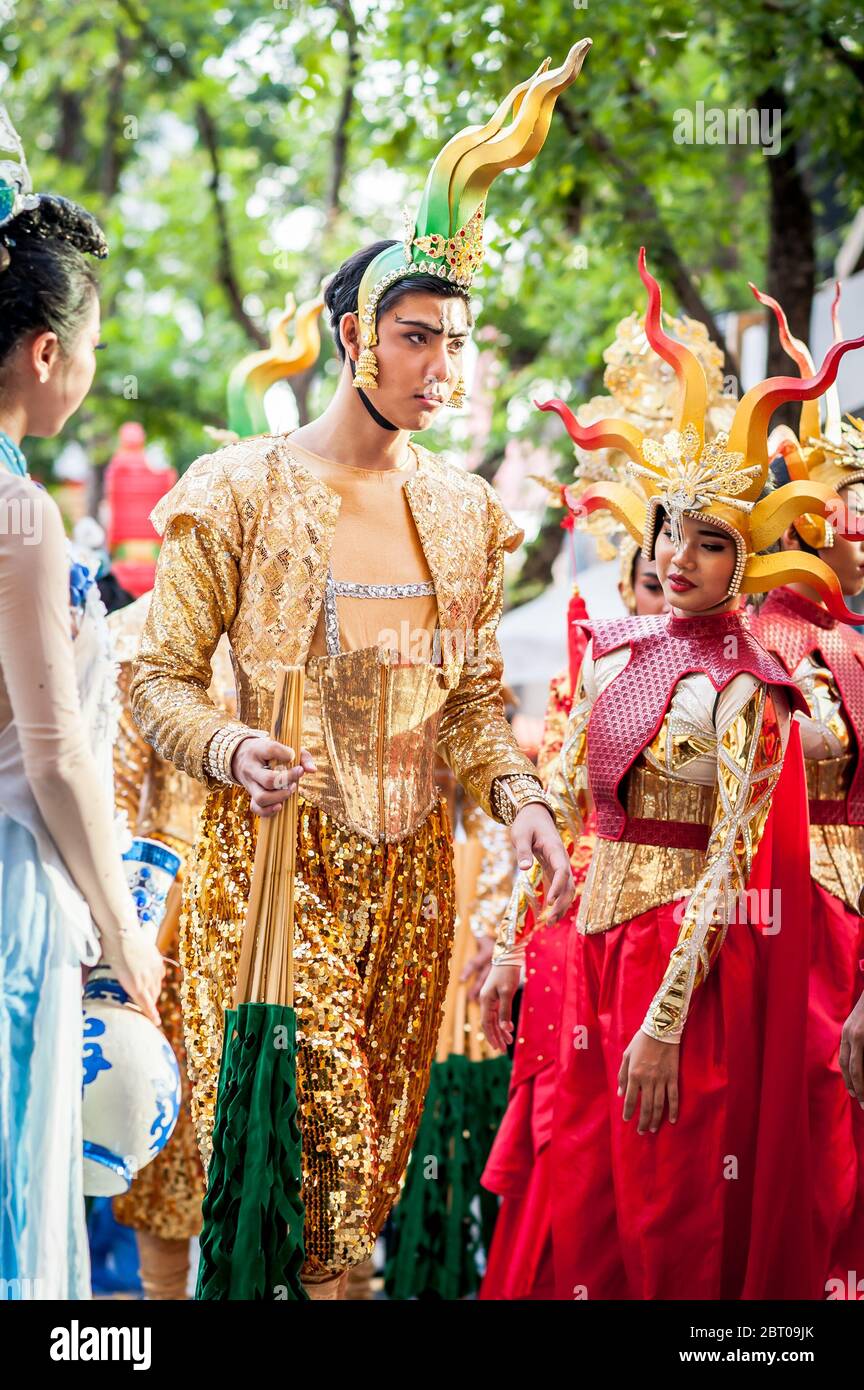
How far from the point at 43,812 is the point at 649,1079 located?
146 centimetres

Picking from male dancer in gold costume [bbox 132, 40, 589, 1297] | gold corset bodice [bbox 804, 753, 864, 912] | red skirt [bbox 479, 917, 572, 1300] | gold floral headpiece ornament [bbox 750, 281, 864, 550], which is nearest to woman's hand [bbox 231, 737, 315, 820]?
male dancer in gold costume [bbox 132, 40, 589, 1297]

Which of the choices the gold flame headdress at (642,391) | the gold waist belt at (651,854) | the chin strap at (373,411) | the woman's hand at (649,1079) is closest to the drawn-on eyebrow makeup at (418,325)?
the chin strap at (373,411)

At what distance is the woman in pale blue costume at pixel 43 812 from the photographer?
293cm

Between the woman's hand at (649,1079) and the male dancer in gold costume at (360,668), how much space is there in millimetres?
433

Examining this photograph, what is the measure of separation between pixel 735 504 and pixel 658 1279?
1626 mm

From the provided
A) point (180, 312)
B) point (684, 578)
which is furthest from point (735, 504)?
point (180, 312)

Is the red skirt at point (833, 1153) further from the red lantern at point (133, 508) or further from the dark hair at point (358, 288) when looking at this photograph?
the red lantern at point (133, 508)

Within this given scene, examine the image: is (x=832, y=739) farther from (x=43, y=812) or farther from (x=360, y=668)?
(x=43, y=812)

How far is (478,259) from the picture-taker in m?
3.66

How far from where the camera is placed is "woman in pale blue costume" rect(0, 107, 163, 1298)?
115 inches

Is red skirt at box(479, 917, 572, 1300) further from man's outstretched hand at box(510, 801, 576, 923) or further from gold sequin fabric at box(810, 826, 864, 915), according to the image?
man's outstretched hand at box(510, 801, 576, 923)

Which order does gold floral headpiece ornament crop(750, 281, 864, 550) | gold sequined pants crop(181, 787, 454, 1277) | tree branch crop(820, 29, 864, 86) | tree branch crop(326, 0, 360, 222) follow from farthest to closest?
tree branch crop(326, 0, 360, 222) → tree branch crop(820, 29, 864, 86) → gold floral headpiece ornament crop(750, 281, 864, 550) → gold sequined pants crop(181, 787, 454, 1277)

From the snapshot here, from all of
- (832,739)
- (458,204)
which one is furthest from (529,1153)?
(458,204)
